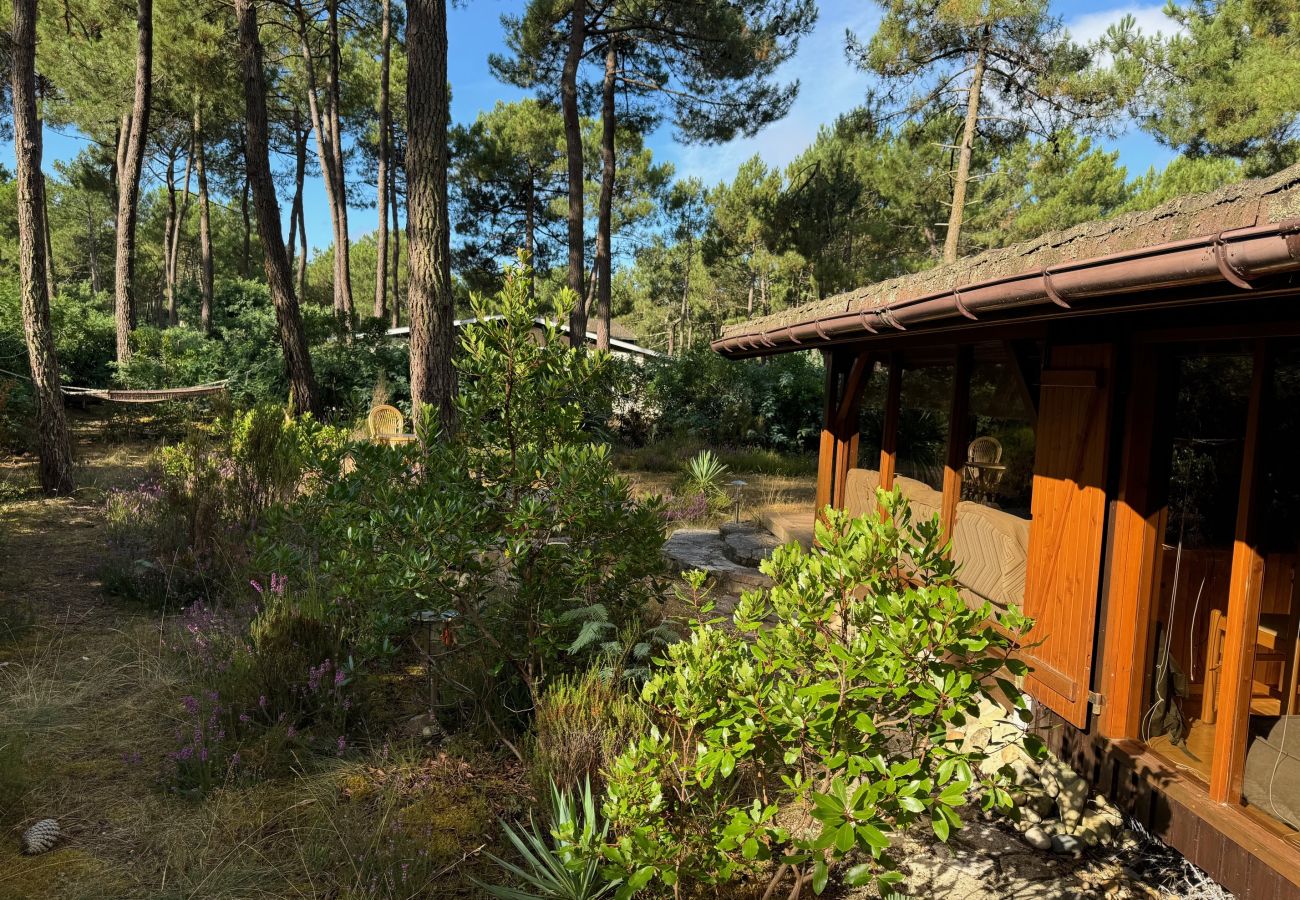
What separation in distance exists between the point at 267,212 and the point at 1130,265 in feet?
32.9

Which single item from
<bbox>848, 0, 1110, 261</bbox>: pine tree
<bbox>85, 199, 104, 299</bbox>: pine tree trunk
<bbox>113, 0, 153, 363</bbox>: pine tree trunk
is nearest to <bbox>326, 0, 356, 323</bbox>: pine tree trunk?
<bbox>113, 0, 153, 363</bbox>: pine tree trunk

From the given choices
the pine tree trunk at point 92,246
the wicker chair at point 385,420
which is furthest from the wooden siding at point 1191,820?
the pine tree trunk at point 92,246

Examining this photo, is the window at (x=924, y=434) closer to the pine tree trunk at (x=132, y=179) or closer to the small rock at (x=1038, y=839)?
the small rock at (x=1038, y=839)

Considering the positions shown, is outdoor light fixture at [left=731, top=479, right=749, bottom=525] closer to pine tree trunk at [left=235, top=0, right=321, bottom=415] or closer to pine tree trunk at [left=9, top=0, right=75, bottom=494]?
pine tree trunk at [left=235, top=0, right=321, bottom=415]

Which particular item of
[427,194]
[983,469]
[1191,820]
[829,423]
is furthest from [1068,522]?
[427,194]

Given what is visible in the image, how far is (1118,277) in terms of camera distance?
202 cm

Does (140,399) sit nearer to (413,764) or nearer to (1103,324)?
(413,764)

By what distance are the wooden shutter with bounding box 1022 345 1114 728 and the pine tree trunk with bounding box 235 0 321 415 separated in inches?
334

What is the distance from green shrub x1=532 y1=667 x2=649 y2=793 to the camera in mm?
2832

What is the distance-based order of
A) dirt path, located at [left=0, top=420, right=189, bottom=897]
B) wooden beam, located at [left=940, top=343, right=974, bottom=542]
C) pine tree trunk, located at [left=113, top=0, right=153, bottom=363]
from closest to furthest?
dirt path, located at [left=0, top=420, right=189, bottom=897] < wooden beam, located at [left=940, top=343, right=974, bottom=542] < pine tree trunk, located at [left=113, top=0, right=153, bottom=363]

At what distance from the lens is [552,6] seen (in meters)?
13.4

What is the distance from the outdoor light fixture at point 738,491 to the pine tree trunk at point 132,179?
1015 centimetres

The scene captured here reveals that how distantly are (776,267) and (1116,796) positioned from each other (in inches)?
1011

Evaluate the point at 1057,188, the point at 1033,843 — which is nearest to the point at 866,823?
the point at 1033,843
